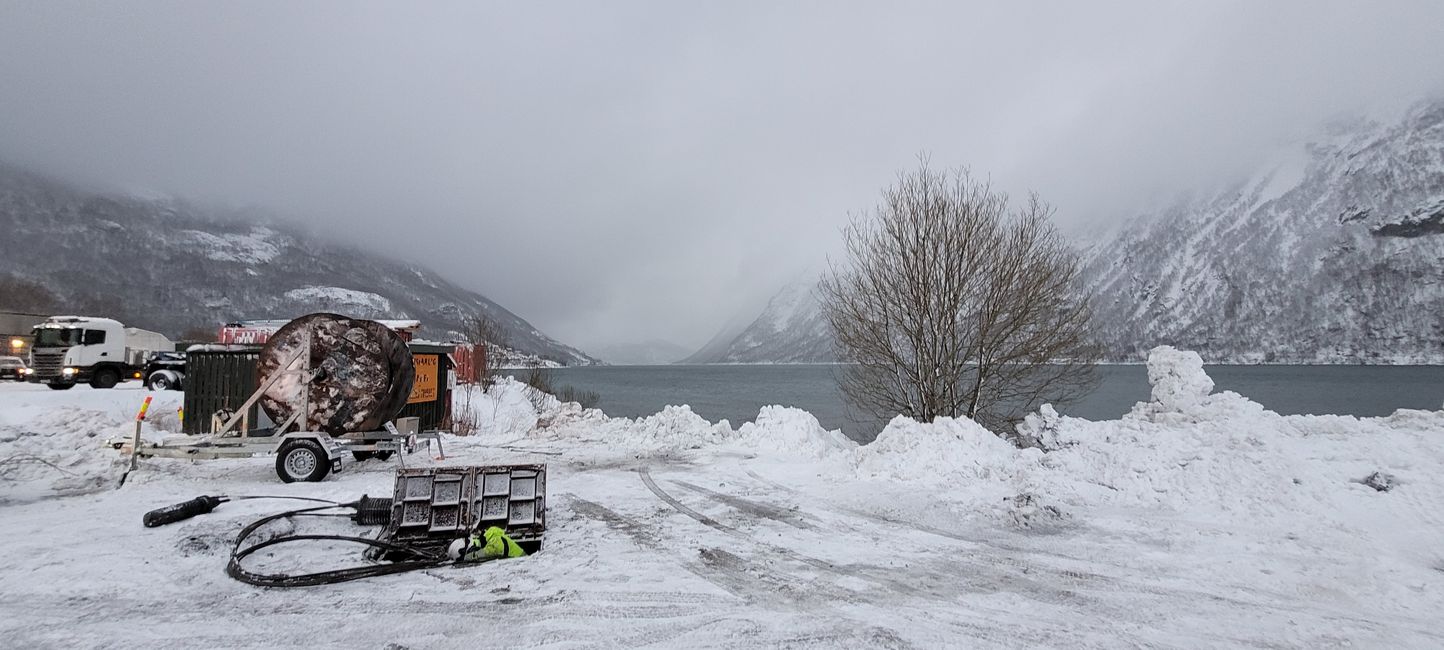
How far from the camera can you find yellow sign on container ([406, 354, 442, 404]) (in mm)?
19080

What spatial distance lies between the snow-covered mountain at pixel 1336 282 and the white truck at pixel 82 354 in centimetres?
16691

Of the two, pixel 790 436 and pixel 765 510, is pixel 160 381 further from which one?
pixel 765 510

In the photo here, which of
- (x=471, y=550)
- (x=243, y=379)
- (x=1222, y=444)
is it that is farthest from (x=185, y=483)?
(x=1222, y=444)

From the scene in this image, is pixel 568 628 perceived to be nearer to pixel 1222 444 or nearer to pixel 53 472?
pixel 1222 444

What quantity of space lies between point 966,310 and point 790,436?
17.3ft

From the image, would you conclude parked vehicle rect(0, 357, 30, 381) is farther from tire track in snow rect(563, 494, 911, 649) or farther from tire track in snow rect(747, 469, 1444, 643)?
tire track in snow rect(747, 469, 1444, 643)

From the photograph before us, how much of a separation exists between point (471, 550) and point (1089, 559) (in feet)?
22.2

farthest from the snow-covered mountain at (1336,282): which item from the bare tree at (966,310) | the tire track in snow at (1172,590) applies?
the tire track in snow at (1172,590)

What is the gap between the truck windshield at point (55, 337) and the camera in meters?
26.3

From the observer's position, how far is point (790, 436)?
15.0 metres

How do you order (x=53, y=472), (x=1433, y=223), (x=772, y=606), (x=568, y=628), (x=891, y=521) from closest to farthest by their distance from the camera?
1. (x=568, y=628)
2. (x=772, y=606)
3. (x=891, y=521)
4. (x=53, y=472)
5. (x=1433, y=223)

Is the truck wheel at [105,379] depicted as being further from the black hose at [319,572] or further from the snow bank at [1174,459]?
the snow bank at [1174,459]

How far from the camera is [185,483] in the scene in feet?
34.2

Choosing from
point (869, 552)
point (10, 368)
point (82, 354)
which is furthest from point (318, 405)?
point (10, 368)
